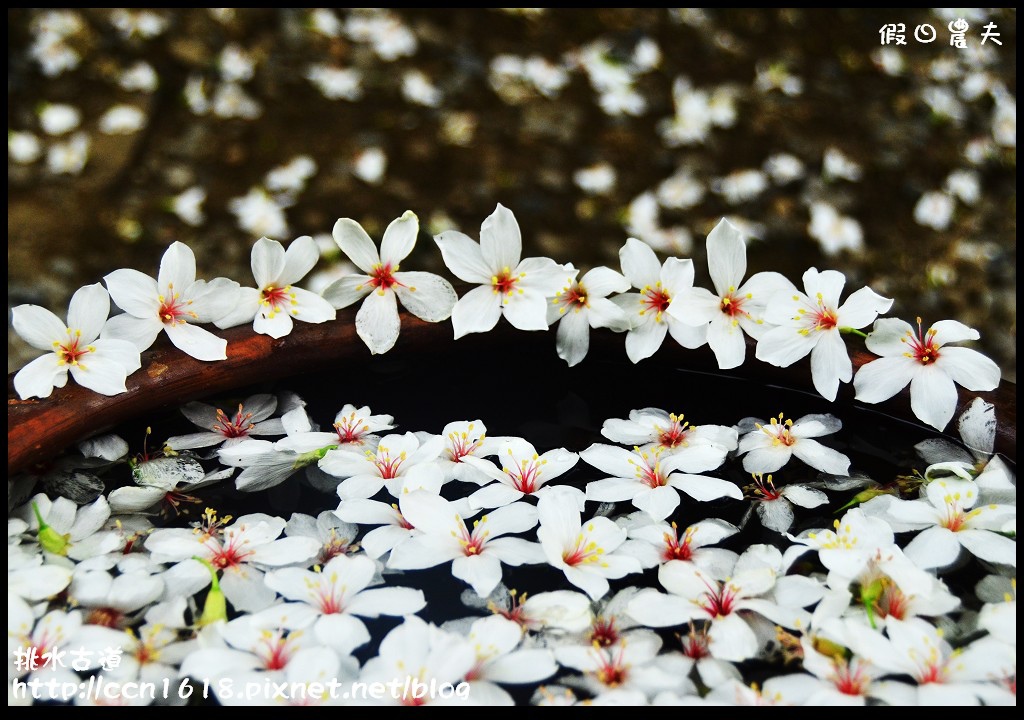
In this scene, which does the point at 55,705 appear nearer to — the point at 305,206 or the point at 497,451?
the point at 497,451

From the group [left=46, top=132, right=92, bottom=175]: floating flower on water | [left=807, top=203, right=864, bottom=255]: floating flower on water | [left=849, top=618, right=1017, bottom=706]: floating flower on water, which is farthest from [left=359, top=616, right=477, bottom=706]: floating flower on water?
[left=46, top=132, right=92, bottom=175]: floating flower on water

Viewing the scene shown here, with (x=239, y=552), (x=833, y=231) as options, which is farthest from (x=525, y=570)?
(x=833, y=231)

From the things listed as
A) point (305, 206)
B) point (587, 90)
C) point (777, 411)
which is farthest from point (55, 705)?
point (587, 90)

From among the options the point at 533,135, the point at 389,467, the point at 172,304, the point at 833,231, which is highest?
the point at 172,304

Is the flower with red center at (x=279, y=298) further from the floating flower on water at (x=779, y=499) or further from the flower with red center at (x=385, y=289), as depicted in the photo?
the floating flower on water at (x=779, y=499)

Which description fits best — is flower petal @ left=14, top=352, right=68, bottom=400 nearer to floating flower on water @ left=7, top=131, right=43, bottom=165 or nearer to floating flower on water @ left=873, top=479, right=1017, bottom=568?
floating flower on water @ left=873, top=479, right=1017, bottom=568

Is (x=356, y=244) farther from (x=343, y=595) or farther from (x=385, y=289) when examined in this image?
(x=343, y=595)
